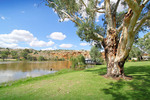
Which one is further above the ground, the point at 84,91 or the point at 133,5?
the point at 133,5

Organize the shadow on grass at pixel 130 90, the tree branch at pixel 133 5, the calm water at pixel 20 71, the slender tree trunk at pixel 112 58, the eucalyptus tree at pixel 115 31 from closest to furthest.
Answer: the shadow on grass at pixel 130 90 < the tree branch at pixel 133 5 < the eucalyptus tree at pixel 115 31 < the slender tree trunk at pixel 112 58 < the calm water at pixel 20 71

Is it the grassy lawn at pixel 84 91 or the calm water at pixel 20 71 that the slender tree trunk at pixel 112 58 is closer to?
the grassy lawn at pixel 84 91

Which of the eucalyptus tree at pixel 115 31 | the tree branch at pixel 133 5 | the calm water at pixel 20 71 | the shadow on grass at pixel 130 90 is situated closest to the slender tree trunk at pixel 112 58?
the eucalyptus tree at pixel 115 31

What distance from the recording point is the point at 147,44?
84.6 ft

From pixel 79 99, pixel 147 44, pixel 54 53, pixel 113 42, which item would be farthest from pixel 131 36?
pixel 54 53

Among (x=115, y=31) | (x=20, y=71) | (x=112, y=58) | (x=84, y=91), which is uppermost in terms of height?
(x=115, y=31)

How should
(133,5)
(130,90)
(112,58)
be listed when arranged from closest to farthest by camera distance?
(133,5)
(130,90)
(112,58)

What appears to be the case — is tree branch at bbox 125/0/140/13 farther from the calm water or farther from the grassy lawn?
the calm water

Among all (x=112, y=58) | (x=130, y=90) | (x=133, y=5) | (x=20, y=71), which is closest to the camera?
(x=133, y=5)

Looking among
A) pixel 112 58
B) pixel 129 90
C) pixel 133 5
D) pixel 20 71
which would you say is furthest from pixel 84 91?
pixel 20 71

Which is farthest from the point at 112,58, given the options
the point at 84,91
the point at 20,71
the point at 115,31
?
the point at 20,71

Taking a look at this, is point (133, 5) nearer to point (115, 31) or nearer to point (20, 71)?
point (115, 31)

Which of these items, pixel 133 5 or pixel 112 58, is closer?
pixel 133 5

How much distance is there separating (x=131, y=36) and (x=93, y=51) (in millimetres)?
25709
